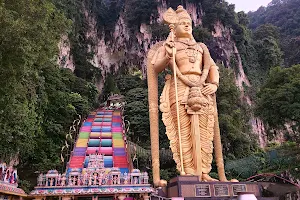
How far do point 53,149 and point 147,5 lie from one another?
16.5 metres

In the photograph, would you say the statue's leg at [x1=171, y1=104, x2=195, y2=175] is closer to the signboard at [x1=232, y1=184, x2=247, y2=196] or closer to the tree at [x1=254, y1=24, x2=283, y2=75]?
the signboard at [x1=232, y1=184, x2=247, y2=196]

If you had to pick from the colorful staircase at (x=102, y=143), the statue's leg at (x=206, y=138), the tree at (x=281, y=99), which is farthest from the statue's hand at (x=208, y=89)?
the tree at (x=281, y=99)

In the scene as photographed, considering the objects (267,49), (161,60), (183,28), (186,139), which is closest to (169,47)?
(161,60)

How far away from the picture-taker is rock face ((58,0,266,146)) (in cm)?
2122

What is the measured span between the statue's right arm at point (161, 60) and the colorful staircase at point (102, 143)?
4.72 meters

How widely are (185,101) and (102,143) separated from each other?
7205 mm

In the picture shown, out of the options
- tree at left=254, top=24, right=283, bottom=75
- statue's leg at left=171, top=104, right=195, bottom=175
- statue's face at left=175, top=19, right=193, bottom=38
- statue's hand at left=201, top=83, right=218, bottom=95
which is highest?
tree at left=254, top=24, right=283, bottom=75

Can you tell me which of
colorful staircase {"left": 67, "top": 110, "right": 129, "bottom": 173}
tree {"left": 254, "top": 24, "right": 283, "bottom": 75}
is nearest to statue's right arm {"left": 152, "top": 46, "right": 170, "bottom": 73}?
colorful staircase {"left": 67, "top": 110, "right": 129, "bottom": 173}

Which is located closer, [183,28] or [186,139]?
[186,139]

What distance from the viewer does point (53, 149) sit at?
10.3 metres

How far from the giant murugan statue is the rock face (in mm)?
14652

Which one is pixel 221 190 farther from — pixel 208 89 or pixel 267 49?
pixel 267 49

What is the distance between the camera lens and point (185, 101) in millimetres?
4484

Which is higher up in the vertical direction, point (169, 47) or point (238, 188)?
point (169, 47)
